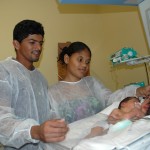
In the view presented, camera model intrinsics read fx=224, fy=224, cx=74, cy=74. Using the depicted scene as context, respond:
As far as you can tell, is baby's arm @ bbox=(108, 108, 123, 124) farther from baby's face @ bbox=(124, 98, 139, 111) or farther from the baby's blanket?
the baby's blanket

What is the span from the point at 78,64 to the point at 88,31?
1256 millimetres

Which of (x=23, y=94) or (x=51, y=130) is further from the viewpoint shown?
(x=23, y=94)

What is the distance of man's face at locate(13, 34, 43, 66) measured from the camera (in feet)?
4.66

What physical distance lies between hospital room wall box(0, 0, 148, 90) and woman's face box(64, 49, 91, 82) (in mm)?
806

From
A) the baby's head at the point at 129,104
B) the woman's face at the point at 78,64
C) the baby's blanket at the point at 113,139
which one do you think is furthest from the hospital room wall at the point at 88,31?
the baby's blanket at the point at 113,139

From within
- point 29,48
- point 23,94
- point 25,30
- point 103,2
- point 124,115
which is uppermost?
point 103,2

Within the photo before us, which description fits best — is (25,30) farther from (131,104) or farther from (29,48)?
(131,104)

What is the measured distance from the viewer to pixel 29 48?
1420 millimetres

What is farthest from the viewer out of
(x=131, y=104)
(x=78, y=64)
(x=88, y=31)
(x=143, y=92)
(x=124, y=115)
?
(x=88, y=31)

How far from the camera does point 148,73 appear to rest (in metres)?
2.31

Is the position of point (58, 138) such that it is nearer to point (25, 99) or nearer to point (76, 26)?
point (25, 99)

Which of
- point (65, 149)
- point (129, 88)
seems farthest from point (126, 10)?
point (65, 149)

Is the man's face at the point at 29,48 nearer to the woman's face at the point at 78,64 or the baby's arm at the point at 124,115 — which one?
the woman's face at the point at 78,64

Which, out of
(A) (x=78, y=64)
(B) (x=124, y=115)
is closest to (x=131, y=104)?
(B) (x=124, y=115)
